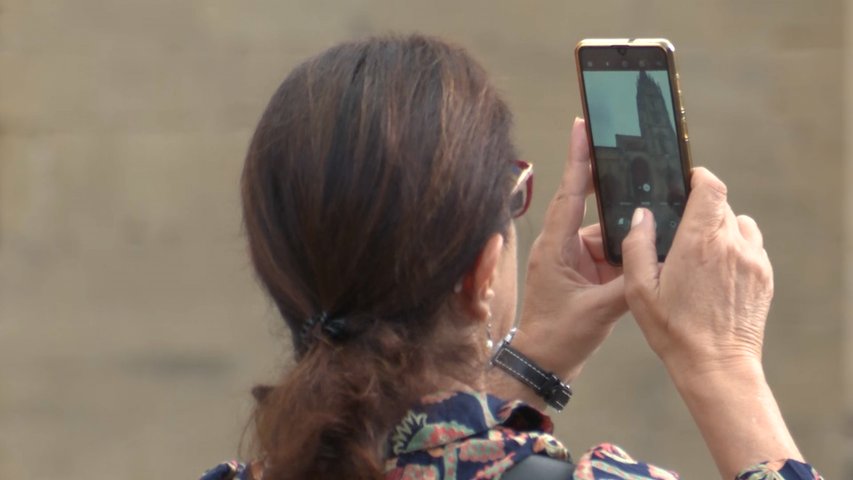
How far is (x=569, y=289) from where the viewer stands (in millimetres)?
2230

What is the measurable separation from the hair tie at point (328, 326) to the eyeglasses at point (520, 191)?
249 mm

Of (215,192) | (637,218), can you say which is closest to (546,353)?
(637,218)

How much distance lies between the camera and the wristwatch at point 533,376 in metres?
2.24

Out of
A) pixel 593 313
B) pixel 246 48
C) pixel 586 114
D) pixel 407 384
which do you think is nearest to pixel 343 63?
pixel 407 384

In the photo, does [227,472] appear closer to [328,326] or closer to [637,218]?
[328,326]

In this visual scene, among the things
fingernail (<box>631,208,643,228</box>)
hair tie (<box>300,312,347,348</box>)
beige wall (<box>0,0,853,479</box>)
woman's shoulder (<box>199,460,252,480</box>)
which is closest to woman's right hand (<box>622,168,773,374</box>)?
fingernail (<box>631,208,643,228</box>)

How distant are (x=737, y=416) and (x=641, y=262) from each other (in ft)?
0.85

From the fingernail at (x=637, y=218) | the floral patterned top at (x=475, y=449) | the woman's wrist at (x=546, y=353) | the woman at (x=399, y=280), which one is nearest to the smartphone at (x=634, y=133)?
the fingernail at (x=637, y=218)

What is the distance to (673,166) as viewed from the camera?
2.02m

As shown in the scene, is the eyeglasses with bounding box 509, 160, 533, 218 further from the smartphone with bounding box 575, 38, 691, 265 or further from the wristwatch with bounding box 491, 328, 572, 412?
the wristwatch with bounding box 491, 328, 572, 412

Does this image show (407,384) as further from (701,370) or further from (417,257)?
(701,370)

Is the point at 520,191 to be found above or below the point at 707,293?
above

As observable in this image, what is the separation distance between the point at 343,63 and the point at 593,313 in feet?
2.36

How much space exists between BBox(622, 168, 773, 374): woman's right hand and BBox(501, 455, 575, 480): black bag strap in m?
0.31
